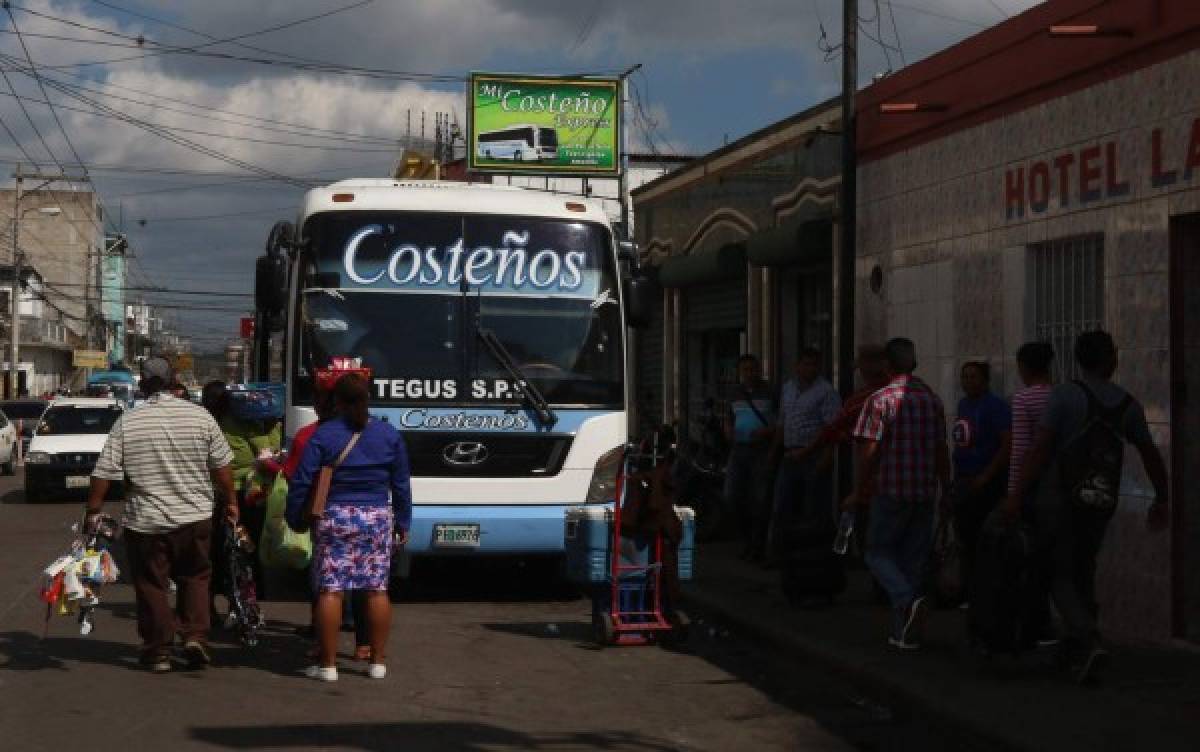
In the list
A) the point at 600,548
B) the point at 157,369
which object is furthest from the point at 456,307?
the point at 157,369

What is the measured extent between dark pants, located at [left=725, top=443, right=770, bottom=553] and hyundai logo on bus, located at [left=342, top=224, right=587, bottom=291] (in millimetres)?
2993

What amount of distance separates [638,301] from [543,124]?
778 inches

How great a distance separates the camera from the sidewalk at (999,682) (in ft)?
23.8

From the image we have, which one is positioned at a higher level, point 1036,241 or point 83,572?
point 1036,241

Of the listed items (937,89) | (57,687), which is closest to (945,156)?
(937,89)

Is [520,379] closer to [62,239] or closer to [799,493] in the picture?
[799,493]

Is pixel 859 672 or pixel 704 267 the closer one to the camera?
pixel 859 672

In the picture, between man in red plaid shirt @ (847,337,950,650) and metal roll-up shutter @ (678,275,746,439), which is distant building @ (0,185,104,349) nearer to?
metal roll-up shutter @ (678,275,746,439)

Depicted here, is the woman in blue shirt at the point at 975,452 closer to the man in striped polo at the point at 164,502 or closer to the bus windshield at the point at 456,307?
the bus windshield at the point at 456,307

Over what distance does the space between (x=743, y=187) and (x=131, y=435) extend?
11760mm

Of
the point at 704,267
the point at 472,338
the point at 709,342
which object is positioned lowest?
the point at 472,338

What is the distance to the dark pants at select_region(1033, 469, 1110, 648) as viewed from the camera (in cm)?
839

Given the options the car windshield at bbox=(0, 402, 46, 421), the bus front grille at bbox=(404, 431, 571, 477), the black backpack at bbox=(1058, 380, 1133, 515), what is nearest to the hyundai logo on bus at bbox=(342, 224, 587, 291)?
the bus front grille at bbox=(404, 431, 571, 477)

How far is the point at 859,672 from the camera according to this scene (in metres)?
9.06
